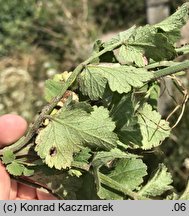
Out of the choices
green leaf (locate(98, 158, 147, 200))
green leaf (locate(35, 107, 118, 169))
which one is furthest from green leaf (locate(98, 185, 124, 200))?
green leaf (locate(35, 107, 118, 169))

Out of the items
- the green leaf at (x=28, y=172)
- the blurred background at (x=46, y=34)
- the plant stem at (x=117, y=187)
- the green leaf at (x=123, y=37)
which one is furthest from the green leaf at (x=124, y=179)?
the blurred background at (x=46, y=34)

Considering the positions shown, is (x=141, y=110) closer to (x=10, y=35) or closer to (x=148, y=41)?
(x=148, y=41)

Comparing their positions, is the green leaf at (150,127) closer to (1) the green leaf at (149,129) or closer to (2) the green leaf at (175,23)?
(1) the green leaf at (149,129)

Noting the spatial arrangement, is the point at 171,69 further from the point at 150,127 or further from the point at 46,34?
the point at 46,34

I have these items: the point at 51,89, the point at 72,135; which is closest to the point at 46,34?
the point at 51,89

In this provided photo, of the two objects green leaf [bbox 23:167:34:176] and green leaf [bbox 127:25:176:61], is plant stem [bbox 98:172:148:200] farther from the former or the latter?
green leaf [bbox 127:25:176:61]

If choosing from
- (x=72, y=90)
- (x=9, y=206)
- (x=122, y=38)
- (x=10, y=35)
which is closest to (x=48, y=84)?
(x=72, y=90)

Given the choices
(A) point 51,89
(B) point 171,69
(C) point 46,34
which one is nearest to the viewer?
(B) point 171,69
